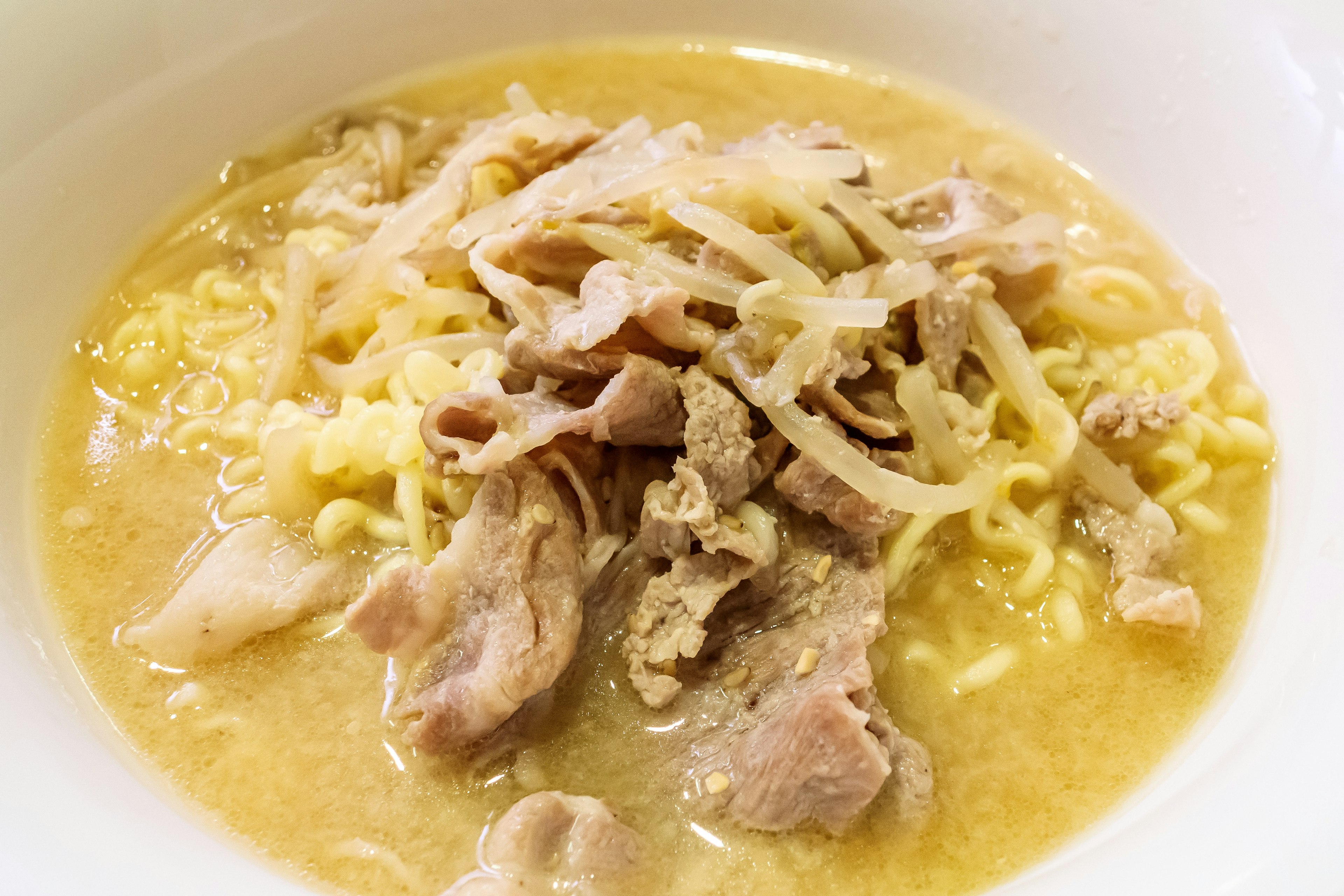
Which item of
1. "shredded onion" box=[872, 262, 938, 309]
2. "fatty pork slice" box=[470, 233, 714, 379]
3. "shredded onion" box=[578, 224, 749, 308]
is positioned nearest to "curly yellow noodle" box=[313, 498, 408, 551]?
"fatty pork slice" box=[470, 233, 714, 379]

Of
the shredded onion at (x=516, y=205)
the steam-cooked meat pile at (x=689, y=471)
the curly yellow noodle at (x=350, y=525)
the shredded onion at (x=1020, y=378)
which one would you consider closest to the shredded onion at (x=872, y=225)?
the steam-cooked meat pile at (x=689, y=471)

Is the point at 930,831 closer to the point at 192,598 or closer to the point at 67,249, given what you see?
the point at 192,598

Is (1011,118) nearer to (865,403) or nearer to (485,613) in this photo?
(865,403)

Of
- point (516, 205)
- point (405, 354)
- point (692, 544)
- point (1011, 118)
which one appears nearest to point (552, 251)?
point (516, 205)

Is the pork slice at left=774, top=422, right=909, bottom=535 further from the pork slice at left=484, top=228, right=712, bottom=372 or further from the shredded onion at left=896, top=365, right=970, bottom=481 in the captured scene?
the pork slice at left=484, top=228, right=712, bottom=372

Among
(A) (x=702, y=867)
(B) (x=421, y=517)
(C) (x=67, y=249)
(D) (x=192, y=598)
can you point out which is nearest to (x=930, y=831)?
(A) (x=702, y=867)
